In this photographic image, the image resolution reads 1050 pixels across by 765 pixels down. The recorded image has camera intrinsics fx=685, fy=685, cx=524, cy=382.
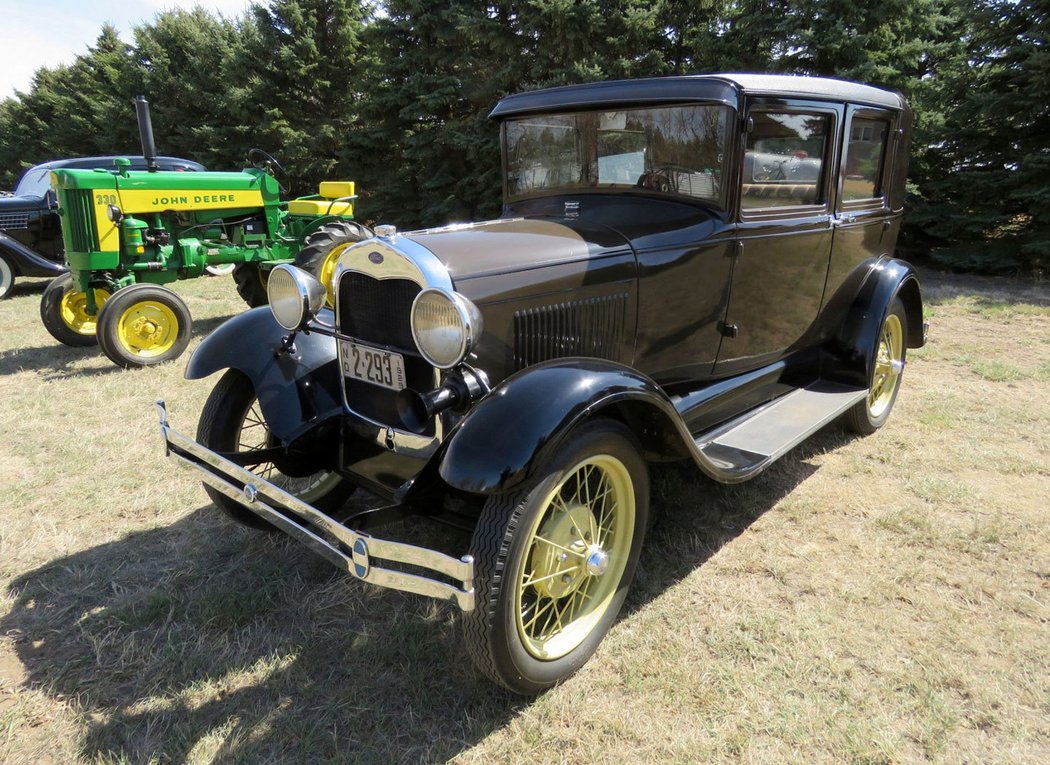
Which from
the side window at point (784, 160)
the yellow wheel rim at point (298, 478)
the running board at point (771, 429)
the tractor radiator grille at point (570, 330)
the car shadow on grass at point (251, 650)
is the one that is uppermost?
the side window at point (784, 160)

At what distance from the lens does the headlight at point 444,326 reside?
2080mm

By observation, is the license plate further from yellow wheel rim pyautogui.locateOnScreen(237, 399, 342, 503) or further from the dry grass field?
the dry grass field

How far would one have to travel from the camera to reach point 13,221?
30.8 feet

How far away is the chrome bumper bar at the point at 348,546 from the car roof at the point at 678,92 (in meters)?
2.18

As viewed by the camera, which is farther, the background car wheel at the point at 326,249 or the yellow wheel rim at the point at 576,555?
the background car wheel at the point at 326,249

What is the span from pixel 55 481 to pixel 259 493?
2140mm

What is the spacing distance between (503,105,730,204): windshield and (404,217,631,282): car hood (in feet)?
1.40

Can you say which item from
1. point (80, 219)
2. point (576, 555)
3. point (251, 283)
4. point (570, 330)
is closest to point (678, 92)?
point (570, 330)

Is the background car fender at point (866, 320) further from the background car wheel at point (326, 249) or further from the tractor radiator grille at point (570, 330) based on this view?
the background car wheel at point (326, 249)

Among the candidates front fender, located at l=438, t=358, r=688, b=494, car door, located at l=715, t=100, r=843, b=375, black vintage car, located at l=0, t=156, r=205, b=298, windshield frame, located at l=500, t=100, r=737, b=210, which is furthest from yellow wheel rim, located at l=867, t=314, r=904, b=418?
black vintage car, located at l=0, t=156, r=205, b=298

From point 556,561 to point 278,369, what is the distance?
4.60 feet

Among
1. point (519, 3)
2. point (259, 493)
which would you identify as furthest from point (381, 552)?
point (519, 3)

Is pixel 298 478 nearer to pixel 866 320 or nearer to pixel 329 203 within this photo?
pixel 866 320

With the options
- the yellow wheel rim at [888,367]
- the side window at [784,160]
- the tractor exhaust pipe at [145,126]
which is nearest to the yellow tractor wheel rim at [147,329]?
the tractor exhaust pipe at [145,126]
